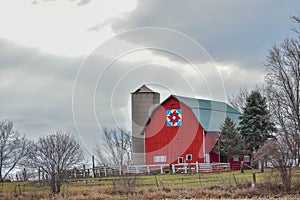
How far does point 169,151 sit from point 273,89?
10595 mm

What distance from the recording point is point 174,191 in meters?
25.5

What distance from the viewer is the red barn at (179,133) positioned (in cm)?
4522

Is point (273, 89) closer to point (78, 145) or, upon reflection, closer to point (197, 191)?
point (78, 145)

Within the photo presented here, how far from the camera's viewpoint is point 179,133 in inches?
1834

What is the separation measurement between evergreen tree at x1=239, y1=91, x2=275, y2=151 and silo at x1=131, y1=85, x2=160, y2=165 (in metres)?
10.2

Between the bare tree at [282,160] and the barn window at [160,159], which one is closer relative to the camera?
the bare tree at [282,160]

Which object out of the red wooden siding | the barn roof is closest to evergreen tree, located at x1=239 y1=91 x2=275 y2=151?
the barn roof

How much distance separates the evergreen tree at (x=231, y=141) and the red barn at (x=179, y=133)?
1.94 meters

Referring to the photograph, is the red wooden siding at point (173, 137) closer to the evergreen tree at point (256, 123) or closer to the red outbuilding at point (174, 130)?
the red outbuilding at point (174, 130)

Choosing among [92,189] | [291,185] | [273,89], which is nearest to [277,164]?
[291,185]

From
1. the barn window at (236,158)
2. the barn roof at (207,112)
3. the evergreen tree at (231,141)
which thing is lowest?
the barn window at (236,158)

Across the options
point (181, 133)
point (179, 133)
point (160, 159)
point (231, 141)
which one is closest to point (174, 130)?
point (179, 133)

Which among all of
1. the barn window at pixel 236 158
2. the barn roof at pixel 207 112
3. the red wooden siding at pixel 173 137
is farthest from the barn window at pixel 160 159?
the barn window at pixel 236 158

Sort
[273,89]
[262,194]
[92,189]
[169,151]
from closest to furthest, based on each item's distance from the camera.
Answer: [262,194], [92,189], [273,89], [169,151]
